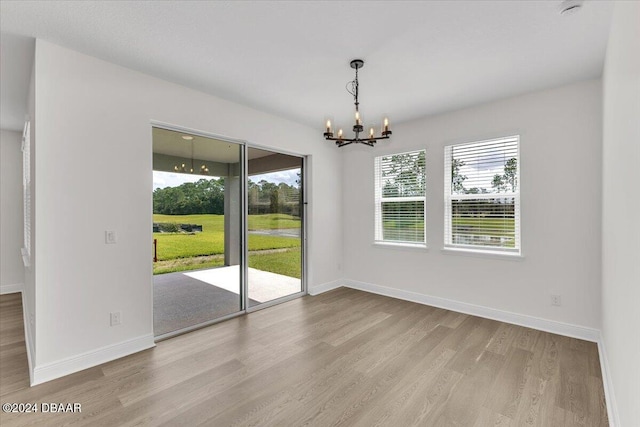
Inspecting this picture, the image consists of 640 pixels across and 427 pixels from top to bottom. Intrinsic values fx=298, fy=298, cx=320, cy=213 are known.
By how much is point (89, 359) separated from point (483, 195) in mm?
4580

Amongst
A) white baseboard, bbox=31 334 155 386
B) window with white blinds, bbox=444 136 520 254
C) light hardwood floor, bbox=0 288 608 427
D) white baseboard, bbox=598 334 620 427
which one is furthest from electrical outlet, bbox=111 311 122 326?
window with white blinds, bbox=444 136 520 254

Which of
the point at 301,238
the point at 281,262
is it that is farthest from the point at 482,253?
the point at 281,262

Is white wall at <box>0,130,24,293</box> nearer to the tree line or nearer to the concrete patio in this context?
the concrete patio

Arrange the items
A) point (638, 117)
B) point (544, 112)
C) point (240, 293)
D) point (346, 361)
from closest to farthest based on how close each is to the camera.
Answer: point (638, 117) → point (346, 361) → point (544, 112) → point (240, 293)

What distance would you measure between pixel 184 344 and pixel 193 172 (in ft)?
6.19

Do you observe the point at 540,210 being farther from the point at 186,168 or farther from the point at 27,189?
the point at 27,189

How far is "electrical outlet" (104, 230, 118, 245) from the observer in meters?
2.76

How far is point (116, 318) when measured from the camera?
2807 mm

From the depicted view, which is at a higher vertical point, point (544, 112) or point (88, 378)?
point (544, 112)

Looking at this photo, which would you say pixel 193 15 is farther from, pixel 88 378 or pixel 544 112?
pixel 544 112

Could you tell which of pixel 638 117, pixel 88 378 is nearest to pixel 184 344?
pixel 88 378

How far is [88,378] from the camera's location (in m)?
2.45

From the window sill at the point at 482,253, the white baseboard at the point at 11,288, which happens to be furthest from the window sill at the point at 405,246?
the white baseboard at the point at 11,288

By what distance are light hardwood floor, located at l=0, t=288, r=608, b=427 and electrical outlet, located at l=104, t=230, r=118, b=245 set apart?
Answer: 1.09 metres
